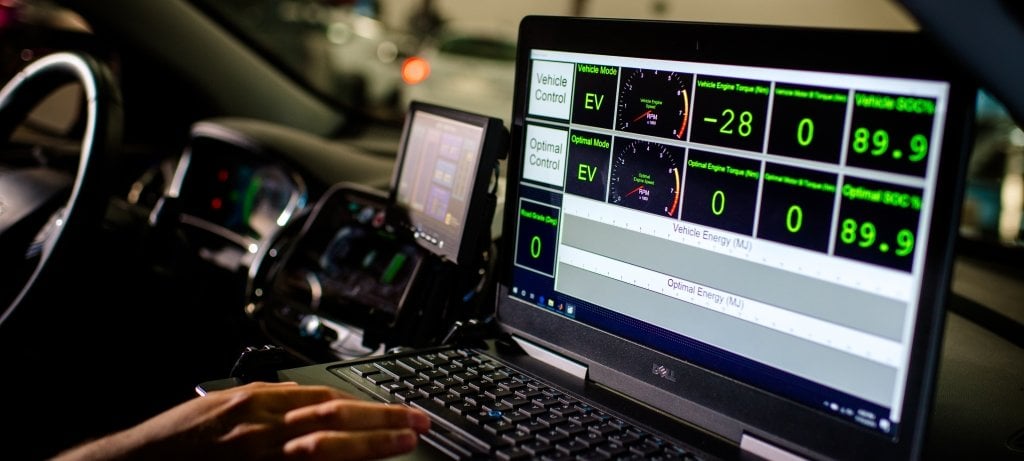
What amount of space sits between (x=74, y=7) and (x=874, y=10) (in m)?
2.14

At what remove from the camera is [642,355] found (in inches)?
51.0

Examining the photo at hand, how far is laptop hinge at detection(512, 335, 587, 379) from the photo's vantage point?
54.9 inches

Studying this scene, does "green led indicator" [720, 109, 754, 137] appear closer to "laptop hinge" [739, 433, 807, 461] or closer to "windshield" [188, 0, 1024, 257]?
"windshield" [188, 0, 1024, 257]

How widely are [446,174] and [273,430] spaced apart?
70 cm

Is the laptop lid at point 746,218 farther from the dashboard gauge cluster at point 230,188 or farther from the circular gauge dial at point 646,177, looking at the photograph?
the dashboard gauge cluster at point 230,188

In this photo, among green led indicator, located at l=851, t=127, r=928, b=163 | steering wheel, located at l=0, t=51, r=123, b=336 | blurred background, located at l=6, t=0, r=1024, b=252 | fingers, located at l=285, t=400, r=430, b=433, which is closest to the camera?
green led indicator, located at l=851, t=127, r=928, b=163

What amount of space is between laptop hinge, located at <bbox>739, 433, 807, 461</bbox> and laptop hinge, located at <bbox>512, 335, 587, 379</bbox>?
30cm

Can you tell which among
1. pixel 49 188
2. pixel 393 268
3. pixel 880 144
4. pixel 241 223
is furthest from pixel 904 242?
pixel 241 223

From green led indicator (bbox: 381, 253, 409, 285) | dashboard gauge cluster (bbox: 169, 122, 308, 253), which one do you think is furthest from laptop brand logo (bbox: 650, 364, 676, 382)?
dashboard gauge cluster (bbox: 169, 122, 308, 253)

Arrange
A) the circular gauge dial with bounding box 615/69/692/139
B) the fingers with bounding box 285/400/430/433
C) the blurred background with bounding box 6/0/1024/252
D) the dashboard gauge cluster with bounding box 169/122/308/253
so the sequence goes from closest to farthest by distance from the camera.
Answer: the fingers with bounding box 285/400/430/433
the circular gauge dial with bounding box 615/69/692/139
the blurred background with bounding box 6/0/1024/252
the dashboard gauge cluster with bounding box 169/122/308/253

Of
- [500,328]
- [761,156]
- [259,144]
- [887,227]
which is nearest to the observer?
[887,227]

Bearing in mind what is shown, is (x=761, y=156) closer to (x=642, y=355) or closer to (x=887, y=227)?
(x=887, y=227)

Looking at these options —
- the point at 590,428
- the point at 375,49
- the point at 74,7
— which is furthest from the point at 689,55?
the point at 375,49

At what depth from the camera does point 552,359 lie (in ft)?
4.72
